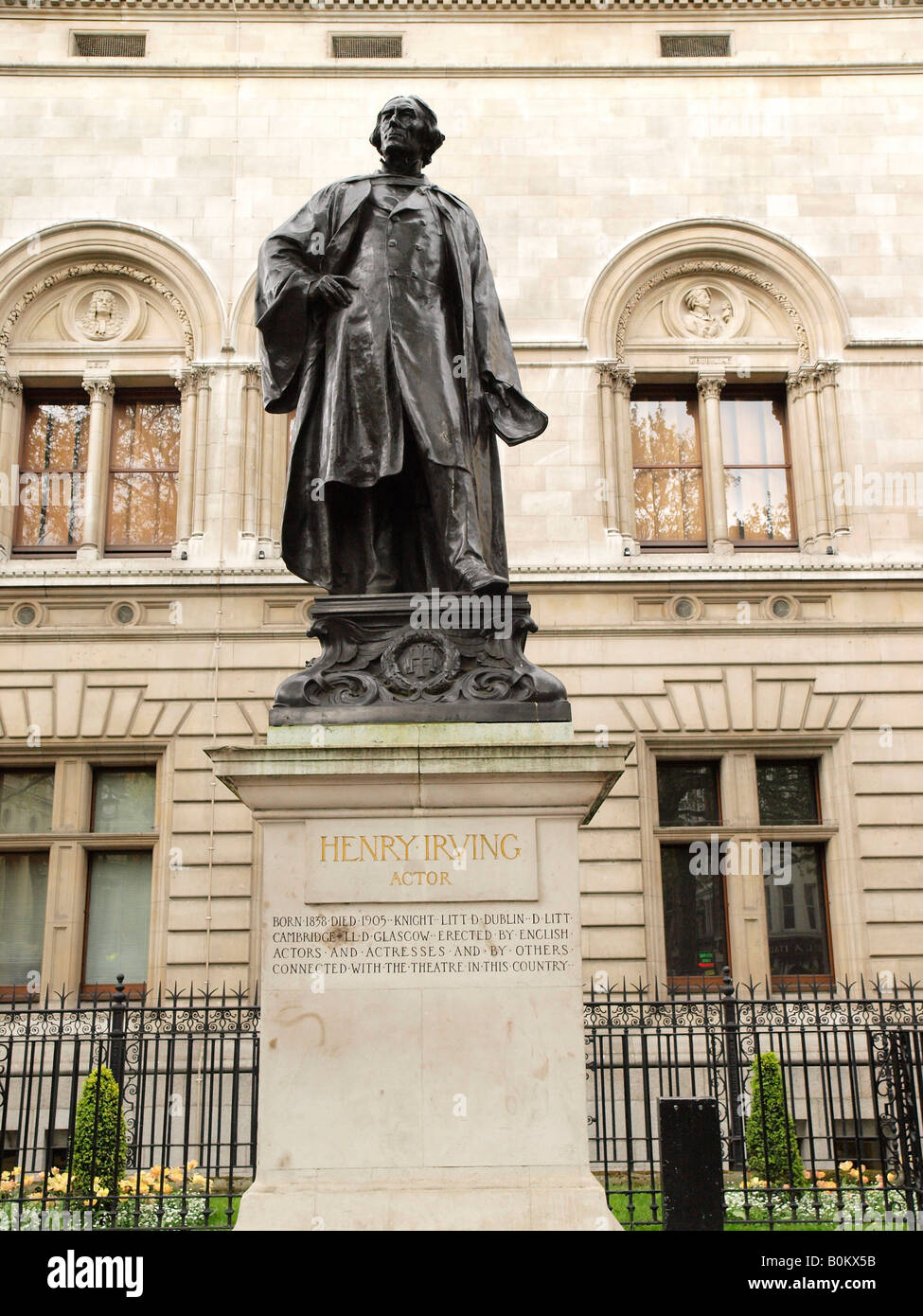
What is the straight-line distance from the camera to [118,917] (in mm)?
16859

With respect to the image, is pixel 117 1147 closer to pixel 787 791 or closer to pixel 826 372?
pixel 787 791

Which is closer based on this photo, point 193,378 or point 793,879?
point 793,879

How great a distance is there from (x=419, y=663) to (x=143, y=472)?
13417 millimetres

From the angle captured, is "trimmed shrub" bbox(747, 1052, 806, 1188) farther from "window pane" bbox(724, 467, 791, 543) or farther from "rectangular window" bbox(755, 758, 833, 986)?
"window pane" bbox(724, 467, 791, 543)

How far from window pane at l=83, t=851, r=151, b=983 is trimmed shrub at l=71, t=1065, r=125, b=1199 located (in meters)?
5.62

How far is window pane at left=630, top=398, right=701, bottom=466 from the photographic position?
18.7 m

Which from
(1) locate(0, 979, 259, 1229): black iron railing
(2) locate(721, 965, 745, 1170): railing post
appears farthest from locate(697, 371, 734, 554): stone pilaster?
(1) locate(0, 979, 259, 1229): black iron railing

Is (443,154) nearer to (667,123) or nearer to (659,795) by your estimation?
(667,123)

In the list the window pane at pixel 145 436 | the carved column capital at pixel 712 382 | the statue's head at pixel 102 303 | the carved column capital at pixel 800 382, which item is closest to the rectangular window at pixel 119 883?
the window pane at pixel 145 436

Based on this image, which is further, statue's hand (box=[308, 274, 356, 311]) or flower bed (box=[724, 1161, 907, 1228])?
flower bed (box=[724, 1161, 907, 1228])

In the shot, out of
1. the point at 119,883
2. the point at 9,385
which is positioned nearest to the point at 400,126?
the point at 119,883

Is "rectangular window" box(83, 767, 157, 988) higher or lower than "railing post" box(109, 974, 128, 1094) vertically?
higher

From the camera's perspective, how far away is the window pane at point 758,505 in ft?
60.2

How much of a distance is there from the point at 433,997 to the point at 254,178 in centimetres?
1601
